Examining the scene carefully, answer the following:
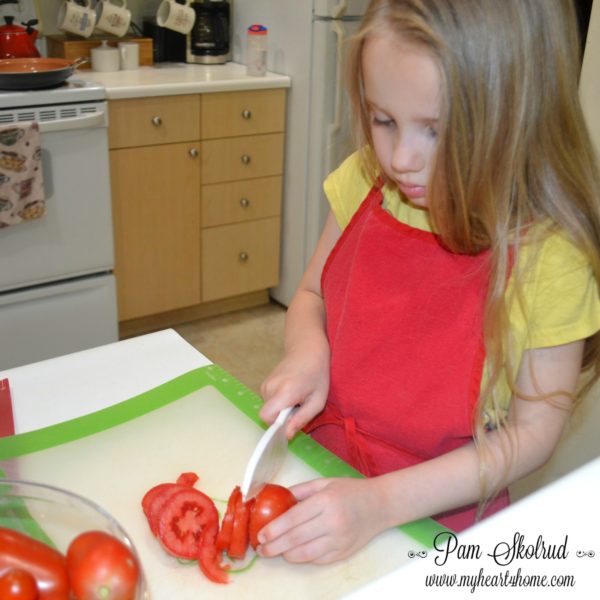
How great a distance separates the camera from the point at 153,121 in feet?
8.04

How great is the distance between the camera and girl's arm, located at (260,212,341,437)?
870 mm

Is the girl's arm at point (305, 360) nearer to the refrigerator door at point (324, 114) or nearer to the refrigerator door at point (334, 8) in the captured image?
the refrigerator door at point (324, 114)

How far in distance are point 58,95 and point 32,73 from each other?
0.09 m

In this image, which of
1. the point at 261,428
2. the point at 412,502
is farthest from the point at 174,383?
the point at 412,502

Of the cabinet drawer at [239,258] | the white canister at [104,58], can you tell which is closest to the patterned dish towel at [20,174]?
the white canister at [104,58]

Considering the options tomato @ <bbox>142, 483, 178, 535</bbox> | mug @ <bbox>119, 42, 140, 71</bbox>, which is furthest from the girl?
mug @ <bbox>119, 42, 140, 71</bbox>

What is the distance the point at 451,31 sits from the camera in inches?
28.6

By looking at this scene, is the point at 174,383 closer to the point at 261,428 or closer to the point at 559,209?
the point at 261,428

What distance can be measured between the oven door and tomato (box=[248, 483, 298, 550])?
5.45 feet

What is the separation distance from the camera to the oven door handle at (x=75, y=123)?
2.13 metres

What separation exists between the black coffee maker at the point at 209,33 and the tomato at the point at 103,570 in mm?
2510

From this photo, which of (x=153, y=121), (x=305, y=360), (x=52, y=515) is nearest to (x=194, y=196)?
(x=153, y=121)

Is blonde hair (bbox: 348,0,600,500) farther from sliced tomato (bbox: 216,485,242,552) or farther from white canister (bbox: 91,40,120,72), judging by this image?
white canister (bbox: 91,40,120,72)

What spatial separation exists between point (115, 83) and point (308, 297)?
1.59 metres
